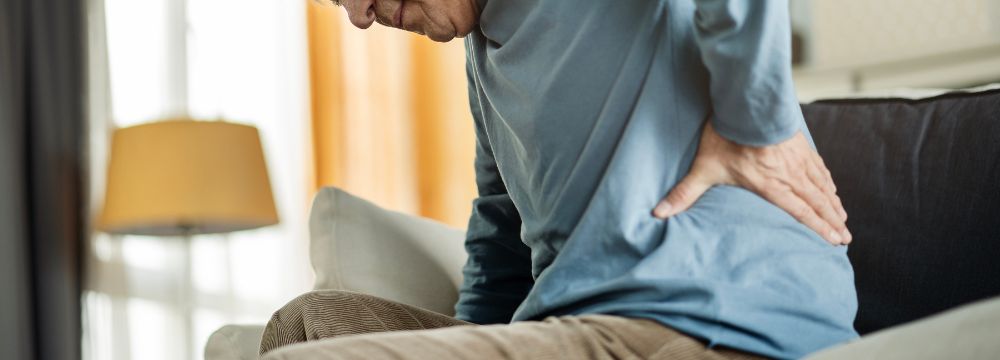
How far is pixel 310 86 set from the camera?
3.46 m

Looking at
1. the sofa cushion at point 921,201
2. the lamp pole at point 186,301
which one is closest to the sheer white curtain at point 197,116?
the lamp pole at point 186,301

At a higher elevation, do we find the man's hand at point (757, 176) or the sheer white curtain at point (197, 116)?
the man's hand at point (757, 176)

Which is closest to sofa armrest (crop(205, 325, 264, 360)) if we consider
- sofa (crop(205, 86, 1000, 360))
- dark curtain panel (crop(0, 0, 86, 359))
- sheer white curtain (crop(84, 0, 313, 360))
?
sofa (crop(205, 86, 1000, 360))

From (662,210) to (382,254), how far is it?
2.27 feet

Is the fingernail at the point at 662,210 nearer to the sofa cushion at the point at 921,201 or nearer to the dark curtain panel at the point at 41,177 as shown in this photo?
the sofa cushion at the point at 921,201

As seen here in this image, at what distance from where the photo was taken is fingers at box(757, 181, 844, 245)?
95 cm

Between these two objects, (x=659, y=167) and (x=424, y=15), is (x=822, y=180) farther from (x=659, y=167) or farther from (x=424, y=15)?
(x=424, y=15)

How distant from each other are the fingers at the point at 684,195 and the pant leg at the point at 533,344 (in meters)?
0.11

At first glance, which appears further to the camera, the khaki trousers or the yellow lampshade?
the yellow lampshade

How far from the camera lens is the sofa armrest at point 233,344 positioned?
1374 millimetres

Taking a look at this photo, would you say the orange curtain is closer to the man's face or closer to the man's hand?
the man's face

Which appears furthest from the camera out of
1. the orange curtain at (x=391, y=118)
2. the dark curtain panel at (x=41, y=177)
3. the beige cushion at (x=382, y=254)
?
the orange curtain at (x=391, y=118)

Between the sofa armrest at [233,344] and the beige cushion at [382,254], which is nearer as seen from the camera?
the sofa armrest at [233,344]

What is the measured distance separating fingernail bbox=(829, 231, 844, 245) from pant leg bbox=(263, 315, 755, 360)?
7.0 inches
